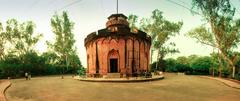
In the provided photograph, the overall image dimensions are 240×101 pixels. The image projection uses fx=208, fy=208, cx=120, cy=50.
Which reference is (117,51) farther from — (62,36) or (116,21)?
(62,36)

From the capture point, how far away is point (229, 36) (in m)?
24.8

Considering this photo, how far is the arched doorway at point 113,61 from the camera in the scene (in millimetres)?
26266

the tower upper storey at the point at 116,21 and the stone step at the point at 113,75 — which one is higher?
the tower upper storey at the point at 116,21

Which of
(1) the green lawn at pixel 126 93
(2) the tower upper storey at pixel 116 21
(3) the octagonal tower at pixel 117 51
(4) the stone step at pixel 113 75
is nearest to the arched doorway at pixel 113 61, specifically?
(3) the octagonal tower at pixel 117 51

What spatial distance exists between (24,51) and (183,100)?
40.6 metres

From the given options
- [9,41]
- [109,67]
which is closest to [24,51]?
[9,41]

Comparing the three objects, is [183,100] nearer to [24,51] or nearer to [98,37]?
[98,37]

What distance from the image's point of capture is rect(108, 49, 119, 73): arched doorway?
2627 centimetres

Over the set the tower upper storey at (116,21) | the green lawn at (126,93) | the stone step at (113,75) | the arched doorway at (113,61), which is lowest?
the green lawn at (126,93)

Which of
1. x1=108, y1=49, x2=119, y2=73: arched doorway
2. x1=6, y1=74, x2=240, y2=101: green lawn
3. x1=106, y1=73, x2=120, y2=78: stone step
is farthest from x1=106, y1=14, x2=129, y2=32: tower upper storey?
x1=6, y1=74, x2=240, y2=101: green lawn

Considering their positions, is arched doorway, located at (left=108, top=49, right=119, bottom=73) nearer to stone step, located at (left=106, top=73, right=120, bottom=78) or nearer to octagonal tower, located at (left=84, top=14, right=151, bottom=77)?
octagonal tower, located at (left=84, top=14, right=151, bottom=77)

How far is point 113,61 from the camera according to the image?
26.8 m

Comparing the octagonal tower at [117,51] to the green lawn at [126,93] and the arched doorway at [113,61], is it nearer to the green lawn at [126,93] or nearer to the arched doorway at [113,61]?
the arched doorway at [113,61]

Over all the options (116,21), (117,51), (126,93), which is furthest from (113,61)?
(126,93)
